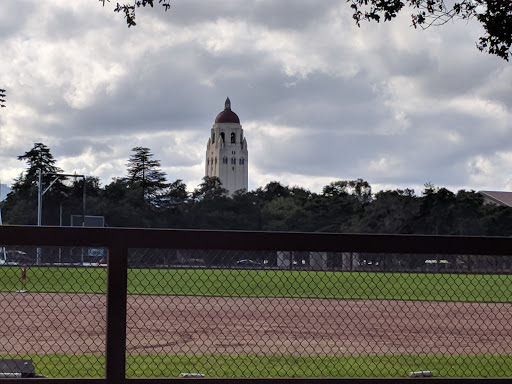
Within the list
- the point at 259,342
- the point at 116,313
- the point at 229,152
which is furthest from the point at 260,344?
the point at 229,152

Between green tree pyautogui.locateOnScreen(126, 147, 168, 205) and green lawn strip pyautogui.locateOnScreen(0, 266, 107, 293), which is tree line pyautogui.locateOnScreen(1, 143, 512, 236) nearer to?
green tree pyautogui.locateOnScreen(126, 147, 168, 205)

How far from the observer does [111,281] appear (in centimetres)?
581

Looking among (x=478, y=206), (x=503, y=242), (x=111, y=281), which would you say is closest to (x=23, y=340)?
(x=111, y=281)

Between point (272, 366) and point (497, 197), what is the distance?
95698 mm

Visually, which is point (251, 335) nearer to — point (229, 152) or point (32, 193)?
point (32, 193)

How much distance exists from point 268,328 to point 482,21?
8.30 meters

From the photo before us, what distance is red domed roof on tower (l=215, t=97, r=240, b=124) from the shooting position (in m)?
185

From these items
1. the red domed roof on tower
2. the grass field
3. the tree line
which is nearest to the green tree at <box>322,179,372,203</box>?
the tree line

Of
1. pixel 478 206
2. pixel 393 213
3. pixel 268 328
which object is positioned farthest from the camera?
pixel 478 206

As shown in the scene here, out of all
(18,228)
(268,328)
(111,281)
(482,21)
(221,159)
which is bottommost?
(268,328)

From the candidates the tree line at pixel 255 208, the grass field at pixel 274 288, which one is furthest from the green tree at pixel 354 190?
the grass field at pixel 274 288

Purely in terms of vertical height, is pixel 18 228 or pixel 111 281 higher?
pixel 18 228

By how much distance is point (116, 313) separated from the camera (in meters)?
5.82

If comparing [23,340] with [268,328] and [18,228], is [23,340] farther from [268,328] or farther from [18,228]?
[18,228]
